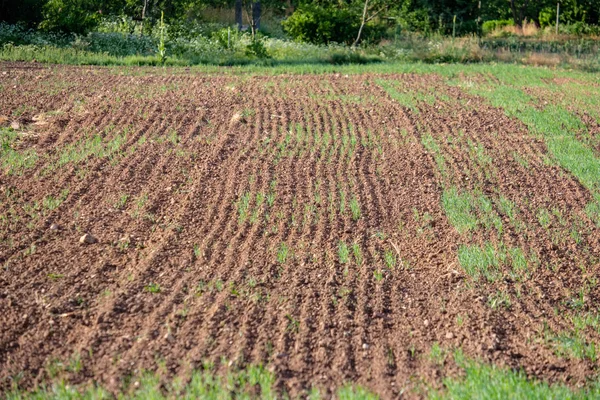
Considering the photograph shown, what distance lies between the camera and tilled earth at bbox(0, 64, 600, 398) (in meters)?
5.73

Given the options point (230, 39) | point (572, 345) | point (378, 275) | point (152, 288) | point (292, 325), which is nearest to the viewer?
point (572, 345)

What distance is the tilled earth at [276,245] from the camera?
18.8ft

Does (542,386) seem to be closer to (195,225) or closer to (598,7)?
(195,225)

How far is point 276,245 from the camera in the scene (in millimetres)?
7953

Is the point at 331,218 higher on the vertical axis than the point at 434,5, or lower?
lower

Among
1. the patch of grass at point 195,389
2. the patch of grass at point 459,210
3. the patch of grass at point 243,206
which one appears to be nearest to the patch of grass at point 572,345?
the patch of grass at point 195,389

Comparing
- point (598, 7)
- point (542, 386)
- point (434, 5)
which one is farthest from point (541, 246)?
point (598, 7)

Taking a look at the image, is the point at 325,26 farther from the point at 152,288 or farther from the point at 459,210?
the point at 152,288

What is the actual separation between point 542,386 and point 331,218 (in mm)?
3953

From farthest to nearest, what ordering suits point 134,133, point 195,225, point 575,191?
point 134,133 → point 575,191 → point 195,225

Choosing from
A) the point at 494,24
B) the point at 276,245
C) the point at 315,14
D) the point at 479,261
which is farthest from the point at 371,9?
the point at 479,261

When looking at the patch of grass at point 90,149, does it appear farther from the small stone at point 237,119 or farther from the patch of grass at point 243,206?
the patch of grass at point 243,206

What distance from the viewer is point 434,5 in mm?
34812

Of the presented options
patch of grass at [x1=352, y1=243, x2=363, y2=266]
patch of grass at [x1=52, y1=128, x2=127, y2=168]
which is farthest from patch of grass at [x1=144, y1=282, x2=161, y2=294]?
patch of grass at [x1=52, y1=128, x2=127, y2=168]
